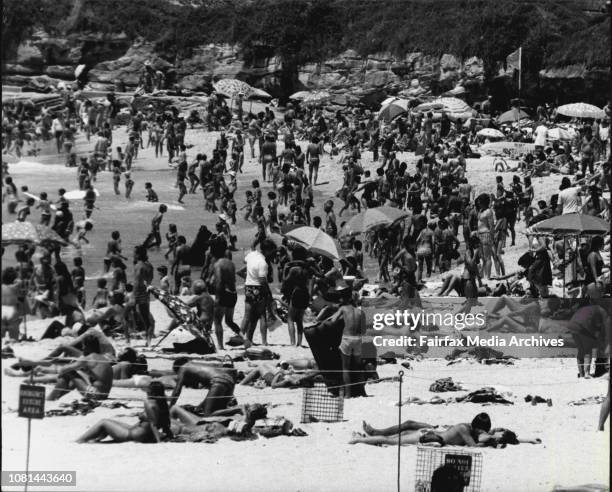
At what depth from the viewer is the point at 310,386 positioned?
15086 mm

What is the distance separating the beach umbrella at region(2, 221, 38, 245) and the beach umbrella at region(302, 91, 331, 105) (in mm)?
13072

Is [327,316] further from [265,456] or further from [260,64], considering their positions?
[260,64]

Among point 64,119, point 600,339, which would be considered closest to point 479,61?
point 64,119

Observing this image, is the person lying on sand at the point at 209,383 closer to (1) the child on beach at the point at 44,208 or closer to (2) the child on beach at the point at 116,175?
(1) the child on beach at the point at 44,208

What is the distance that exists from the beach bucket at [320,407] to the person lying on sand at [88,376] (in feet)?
6.62

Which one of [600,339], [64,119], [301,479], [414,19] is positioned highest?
[414,19]

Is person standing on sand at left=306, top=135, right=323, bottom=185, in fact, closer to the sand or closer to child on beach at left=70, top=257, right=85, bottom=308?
child on beach at left=70, top=257, right=85, bottom=308

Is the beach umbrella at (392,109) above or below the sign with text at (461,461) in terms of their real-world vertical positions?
above

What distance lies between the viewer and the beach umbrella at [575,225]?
1858 cm

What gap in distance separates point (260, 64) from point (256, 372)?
14.0m

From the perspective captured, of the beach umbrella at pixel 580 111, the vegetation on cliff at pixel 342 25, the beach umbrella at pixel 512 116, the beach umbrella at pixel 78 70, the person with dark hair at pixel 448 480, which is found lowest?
the person with dark hair at pixel 448 480

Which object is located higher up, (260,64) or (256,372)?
(260,64)

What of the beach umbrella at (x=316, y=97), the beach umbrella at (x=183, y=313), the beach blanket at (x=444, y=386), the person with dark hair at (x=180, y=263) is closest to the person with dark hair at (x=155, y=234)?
the person with dark hair at (x=180, y=263)

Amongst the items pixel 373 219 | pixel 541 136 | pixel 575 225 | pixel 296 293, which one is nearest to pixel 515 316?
pixel 575 225
